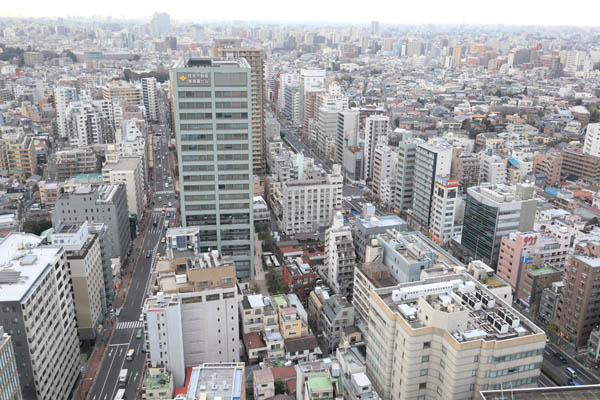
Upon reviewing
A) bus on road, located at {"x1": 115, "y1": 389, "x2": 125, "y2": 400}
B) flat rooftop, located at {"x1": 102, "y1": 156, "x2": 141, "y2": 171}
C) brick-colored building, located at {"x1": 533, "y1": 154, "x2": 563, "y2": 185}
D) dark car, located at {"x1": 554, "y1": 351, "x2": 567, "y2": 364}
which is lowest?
bus on road, located at {"x1": 115, "y1": 389, "x2": 125, "y2": 400}

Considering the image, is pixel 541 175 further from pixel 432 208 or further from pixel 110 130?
pixel 110 130

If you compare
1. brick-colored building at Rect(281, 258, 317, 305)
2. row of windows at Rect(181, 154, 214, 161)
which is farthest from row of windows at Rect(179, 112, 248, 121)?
brick-colored building at Rect(281, 258, 317, 305)


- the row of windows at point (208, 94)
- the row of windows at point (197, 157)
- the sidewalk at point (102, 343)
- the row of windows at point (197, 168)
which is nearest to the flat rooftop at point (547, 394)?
the sidewalk at point (102, 343)

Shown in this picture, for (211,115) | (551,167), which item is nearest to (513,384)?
(211,115)

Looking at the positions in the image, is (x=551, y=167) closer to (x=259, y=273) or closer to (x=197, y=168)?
(x=259, y=273)

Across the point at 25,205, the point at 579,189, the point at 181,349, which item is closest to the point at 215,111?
the point at 181,349

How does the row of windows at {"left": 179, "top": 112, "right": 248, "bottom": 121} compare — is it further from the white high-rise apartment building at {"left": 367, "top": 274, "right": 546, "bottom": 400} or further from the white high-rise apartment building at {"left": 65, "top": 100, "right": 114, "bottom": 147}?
the white high-rise apartment building at {"left": 65, "top": 100, "right": 114, "bottom": 147}
